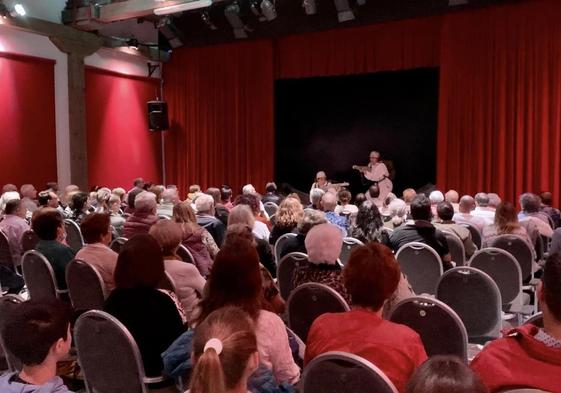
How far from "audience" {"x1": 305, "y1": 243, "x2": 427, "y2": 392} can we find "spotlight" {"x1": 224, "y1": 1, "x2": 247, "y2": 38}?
10.7 metres

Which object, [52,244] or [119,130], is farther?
[119,130]

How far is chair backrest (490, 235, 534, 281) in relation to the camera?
5297 millimetres

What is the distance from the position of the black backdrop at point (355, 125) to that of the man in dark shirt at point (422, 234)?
8.15 metres

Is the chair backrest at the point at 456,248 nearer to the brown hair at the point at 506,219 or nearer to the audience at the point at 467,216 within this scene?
the brown hair at the point at 506,219

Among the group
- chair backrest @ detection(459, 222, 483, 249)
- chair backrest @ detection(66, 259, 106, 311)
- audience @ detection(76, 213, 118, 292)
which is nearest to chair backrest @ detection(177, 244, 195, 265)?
audience @ detection(76, 213, 118, 292)

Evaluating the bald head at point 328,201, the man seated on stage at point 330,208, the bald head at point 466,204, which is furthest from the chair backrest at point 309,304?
the bald head at point 466,204

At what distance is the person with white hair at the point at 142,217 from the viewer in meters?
6.02

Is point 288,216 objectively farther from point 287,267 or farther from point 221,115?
point 221,115

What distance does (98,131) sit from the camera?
13.4 m

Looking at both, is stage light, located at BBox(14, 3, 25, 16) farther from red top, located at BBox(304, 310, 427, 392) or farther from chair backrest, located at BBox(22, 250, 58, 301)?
red top, located at BBox(304, 310, 427, 392)

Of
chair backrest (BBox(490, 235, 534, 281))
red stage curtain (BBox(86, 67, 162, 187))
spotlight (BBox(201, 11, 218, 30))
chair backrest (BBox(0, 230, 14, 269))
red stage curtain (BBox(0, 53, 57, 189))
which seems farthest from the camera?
red stage curtain (BBox(86, 67, 162, 187))

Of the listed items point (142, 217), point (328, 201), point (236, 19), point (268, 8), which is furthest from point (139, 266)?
point (236, 19)

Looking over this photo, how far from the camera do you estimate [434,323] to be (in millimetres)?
2959

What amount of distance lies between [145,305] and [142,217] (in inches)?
126
